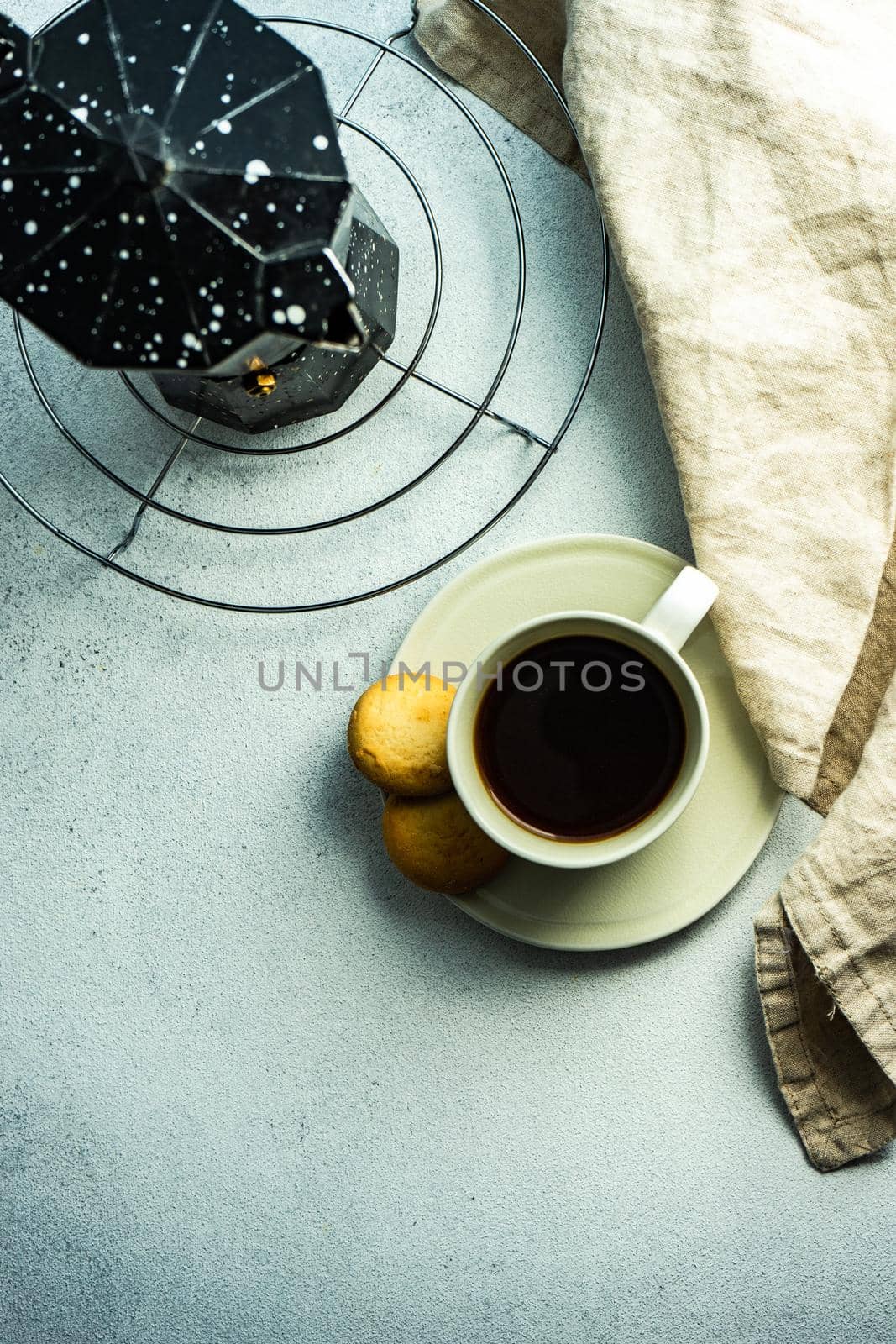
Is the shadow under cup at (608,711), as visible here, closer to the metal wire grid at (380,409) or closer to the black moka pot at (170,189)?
the metal wire grid at (380,409)

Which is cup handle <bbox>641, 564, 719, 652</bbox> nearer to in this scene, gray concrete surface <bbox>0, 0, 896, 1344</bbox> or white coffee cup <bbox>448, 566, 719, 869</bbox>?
white coffee cup <bbox>448, 566, 719, 869</bbox>

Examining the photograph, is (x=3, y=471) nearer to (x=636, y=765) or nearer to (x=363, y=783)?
(x=363, y=783)

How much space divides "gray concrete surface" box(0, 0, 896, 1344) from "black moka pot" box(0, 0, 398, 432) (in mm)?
226

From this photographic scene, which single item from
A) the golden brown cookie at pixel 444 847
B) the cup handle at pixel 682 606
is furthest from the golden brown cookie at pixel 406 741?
the cup handle at pixel 682 606

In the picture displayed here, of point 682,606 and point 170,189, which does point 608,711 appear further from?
point 170,189

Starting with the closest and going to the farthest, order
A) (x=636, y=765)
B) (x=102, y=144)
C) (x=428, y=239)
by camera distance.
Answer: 1. (x=102, y=144)
2. (x=636, y=765)
3. (x=428, y=239)

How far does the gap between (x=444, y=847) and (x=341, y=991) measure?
0.53 ft

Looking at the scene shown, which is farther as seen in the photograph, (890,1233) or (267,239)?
(890,1233)

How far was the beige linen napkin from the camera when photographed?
631 mm

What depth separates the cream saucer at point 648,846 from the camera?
64cm

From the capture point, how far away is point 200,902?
0.72 m

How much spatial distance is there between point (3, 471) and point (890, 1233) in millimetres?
797

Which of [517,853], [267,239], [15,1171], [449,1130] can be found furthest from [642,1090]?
[267,239]

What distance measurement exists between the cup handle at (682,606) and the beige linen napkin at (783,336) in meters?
0.05
